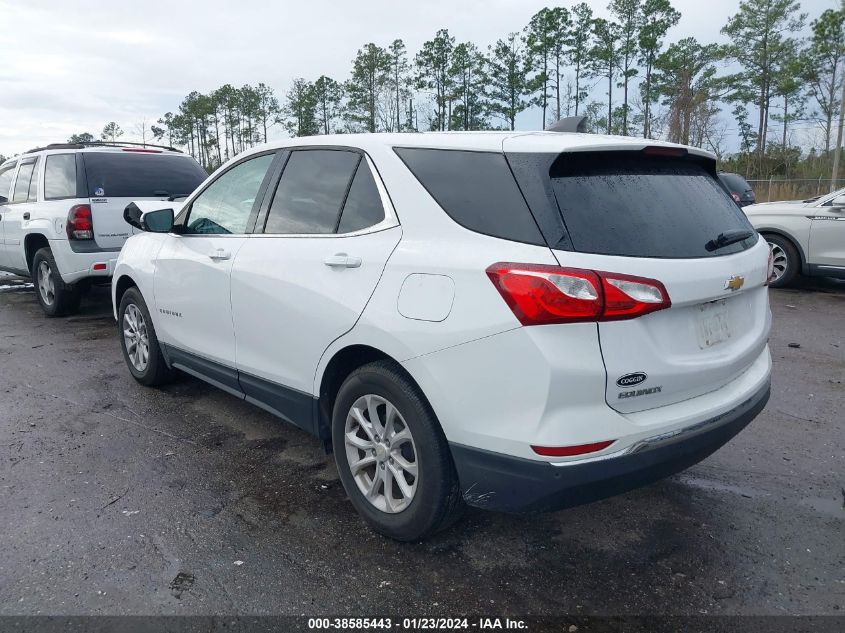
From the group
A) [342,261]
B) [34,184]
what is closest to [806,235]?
[342,261]

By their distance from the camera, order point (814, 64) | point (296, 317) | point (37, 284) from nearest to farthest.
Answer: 1. point (296, 317)
2. point (37, 284)
3. point (814, 64)

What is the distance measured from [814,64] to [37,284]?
47.6m

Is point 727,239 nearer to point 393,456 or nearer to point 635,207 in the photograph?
point 635,207

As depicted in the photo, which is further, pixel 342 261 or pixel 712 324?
pixel 342 261

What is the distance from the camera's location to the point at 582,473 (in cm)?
229

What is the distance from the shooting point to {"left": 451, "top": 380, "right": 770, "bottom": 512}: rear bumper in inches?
90.6

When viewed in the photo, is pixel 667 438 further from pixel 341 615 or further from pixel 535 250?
pixel 341 615

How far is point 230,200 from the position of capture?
13.2 ft

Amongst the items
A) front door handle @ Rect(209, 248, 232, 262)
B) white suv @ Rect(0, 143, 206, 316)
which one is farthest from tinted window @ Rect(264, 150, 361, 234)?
white suv @ Rect(0, 143, 206, 316)

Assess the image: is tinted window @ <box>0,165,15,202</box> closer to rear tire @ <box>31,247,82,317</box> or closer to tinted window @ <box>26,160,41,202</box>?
tinted window @ <box>26,160,41,202</box>

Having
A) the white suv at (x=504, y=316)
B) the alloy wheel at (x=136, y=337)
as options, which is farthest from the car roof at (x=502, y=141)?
the alloy wheel at (x=136, y=337)

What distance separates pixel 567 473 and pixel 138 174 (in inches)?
270

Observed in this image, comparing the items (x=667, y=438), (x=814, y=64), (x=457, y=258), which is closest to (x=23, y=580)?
(x=457, y=258)

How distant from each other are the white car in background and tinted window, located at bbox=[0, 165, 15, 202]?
10255 mm
